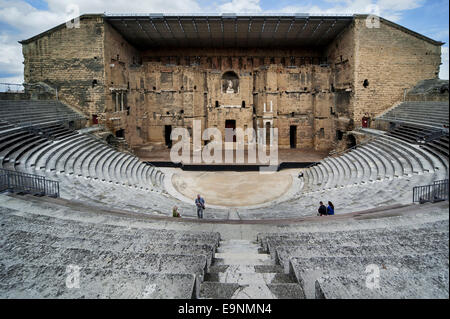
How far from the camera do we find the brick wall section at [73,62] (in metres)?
26.2

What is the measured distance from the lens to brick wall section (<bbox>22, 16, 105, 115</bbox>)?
26.2 meters

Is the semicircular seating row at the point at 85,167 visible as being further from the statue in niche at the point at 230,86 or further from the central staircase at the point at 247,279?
the statue in niche at the point at 230,86

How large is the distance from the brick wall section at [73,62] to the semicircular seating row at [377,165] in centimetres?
1767

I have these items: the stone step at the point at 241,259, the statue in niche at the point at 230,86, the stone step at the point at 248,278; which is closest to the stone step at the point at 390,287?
the stone step at the point at 248,278

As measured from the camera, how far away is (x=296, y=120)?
31609 mm

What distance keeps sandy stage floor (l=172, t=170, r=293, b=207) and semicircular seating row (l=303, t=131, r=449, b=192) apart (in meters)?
1.78

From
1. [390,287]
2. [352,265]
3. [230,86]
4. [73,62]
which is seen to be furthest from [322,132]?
[390,287]

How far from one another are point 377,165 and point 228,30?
65.6 ft

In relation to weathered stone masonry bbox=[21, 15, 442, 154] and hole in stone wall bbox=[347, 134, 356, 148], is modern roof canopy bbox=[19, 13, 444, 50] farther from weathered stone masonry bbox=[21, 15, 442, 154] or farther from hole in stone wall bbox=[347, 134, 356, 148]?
hole in stone wall bbox=[347, 134, 356, 148]

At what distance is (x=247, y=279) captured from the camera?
5152mm

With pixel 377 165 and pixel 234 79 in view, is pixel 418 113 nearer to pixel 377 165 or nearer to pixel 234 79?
pixel 377 165
